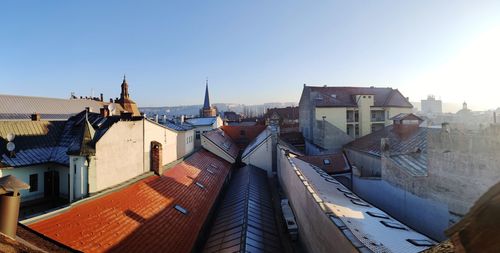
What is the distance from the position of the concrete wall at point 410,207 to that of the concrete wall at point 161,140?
54.9 feet

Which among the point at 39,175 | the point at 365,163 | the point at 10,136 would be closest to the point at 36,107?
the point at 10,136

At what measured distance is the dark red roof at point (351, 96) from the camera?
44.1m

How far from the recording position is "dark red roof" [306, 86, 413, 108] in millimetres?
44141

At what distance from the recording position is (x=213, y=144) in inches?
1391

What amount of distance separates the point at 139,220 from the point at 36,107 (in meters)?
45.6

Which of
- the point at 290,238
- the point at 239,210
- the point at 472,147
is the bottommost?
the point at 290,238

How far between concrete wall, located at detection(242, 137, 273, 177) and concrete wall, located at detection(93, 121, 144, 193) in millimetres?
18048

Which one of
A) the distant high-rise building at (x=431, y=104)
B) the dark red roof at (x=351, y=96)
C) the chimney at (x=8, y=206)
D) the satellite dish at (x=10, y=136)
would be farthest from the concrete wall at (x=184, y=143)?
the distant high-rise building at (x=431, y=104)

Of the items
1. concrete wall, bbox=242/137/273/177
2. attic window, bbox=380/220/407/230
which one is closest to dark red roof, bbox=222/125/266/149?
concrete wall, bbox=242/137/273/177

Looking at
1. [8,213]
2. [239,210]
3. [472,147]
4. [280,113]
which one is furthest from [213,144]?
[280,113]

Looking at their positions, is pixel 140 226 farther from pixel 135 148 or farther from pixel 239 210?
pixel 239 210

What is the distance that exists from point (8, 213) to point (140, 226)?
8.15 m

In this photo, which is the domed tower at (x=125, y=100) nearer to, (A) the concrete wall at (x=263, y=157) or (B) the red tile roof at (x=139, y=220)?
(A) the concrete wall at (x=263, y=157)

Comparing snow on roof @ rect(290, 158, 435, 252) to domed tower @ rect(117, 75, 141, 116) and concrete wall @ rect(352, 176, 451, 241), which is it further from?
domed tower @ rect(117, 75, 141, 116)
